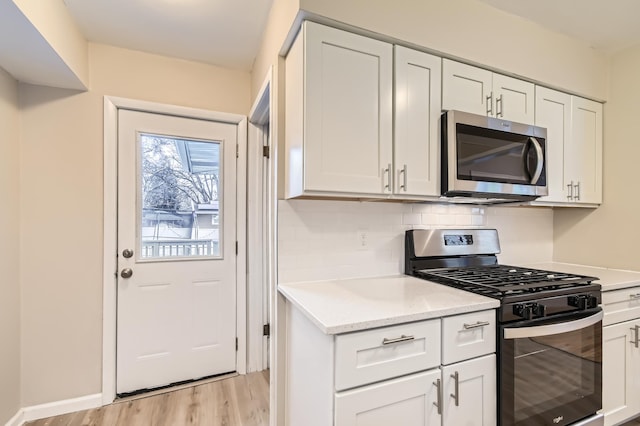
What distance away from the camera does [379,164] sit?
1.57 metres

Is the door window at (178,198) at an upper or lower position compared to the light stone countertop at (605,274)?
upper

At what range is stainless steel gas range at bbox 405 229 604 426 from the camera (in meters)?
1.39

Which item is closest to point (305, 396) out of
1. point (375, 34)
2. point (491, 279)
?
point (491, 279)

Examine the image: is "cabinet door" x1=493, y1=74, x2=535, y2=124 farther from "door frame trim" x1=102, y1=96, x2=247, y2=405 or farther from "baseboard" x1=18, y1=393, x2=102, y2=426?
"baseboard" x1=18, y1=393, x2=102, y2=426

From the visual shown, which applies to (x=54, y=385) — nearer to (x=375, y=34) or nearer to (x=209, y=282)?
(x=209, y=282)

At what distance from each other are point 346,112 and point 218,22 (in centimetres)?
109

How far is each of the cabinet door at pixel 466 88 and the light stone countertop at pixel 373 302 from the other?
100 cm

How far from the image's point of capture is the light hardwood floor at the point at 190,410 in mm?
1912

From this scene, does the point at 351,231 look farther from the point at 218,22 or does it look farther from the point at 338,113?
the point at 218,22

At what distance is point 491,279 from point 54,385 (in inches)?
108

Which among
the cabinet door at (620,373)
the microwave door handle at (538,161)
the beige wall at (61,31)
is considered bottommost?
the cabinet door at (620,373)

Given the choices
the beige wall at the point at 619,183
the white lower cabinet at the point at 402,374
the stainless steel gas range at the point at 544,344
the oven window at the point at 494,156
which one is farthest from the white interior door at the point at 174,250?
the beige wall at the point at 619,183

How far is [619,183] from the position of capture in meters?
2.22

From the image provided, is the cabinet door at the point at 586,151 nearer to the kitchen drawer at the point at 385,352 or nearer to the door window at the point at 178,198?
the kitchen drawer at the point at 385,352
